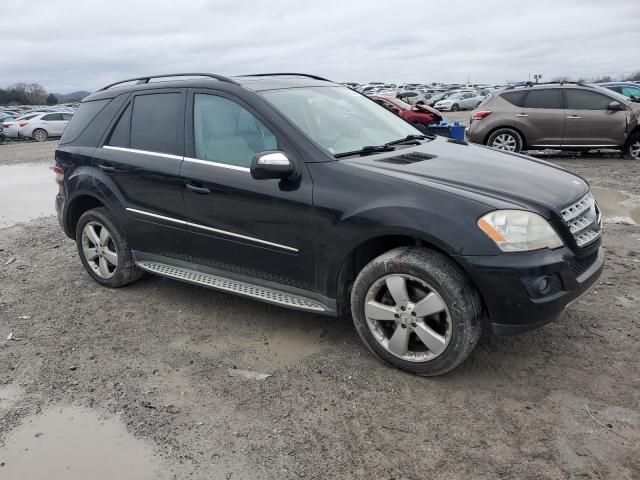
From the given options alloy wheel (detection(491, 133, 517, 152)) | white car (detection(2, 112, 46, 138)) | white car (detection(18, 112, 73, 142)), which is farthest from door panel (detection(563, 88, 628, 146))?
white car (detection(2, 112, 46, 138))

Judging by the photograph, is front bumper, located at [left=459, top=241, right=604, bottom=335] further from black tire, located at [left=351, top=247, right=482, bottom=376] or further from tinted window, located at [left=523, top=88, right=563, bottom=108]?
tinted window, located at [left=523, top=88, right=563, bottom=108]

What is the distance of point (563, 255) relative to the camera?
2980 millimetres

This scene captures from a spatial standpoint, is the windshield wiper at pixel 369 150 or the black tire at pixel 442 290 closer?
the black tire at pixel 442 290

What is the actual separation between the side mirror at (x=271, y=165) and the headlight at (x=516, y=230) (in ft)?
3.89

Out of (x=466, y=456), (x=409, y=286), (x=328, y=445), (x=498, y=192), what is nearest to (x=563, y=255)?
(x=498, y=192)

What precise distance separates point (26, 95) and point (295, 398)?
89498 mm

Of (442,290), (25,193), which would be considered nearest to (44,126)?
(25,193)

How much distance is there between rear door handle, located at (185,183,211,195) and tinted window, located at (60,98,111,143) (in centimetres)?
148

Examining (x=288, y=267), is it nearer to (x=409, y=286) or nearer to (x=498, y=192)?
(x=409, y=286)

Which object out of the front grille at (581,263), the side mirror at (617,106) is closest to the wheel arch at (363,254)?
the front grille at (581,263)

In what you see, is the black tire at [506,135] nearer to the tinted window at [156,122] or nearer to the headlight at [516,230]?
the tinted window at [156,122]

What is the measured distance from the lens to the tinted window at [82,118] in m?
4.86

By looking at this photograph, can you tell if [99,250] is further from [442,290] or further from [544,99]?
[544,99]

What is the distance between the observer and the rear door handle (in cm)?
384
